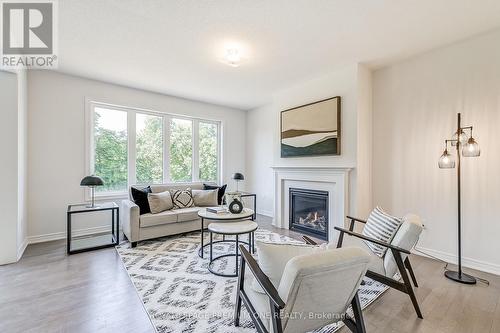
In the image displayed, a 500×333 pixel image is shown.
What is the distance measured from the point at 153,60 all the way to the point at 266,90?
83.4 inches

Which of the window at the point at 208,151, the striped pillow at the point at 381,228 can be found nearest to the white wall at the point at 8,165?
the window at the point at 208,151

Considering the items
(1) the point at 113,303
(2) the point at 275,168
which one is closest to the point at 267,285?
(1) the point at 113,303

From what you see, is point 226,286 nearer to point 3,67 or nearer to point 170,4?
point 170,4

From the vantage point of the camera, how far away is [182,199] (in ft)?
13.2

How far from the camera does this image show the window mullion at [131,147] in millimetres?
4316

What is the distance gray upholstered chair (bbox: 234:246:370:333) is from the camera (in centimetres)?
106

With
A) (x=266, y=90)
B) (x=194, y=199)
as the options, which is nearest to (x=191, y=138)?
(x=194, y=199)

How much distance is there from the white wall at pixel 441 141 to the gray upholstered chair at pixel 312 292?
7.85 ft

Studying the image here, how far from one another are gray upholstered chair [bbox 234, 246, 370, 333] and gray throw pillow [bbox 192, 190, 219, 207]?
117 inches

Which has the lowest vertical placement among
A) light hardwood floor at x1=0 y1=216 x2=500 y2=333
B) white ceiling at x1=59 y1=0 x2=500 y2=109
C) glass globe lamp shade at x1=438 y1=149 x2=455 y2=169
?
light hardwood floor at x1=0 y1=216 x2=500 y2=333

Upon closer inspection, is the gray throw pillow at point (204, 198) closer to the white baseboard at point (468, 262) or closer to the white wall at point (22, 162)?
the white wall at point (22, 162)

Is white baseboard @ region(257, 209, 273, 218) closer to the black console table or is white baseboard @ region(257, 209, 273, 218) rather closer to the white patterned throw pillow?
the white patterned throw pillow

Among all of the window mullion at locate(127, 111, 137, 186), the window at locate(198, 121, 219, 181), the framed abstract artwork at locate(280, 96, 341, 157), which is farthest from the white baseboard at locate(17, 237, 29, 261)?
the framed abstract artwork at locate(280, 96, 341, 157)

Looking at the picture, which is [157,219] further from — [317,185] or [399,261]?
[399,261]
